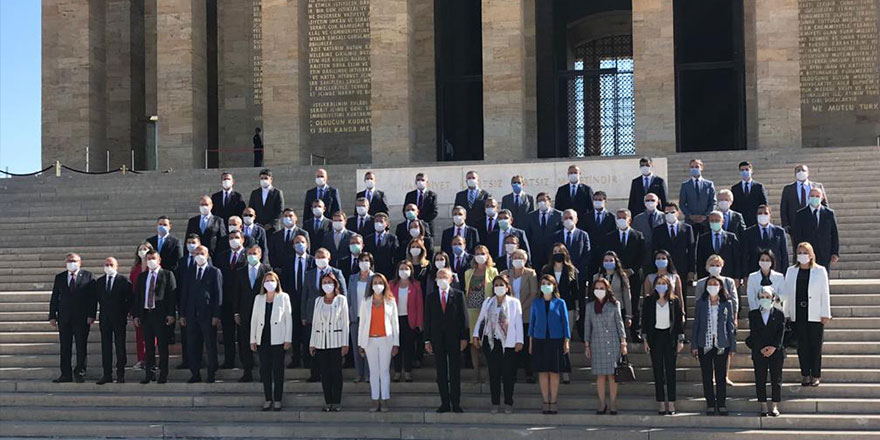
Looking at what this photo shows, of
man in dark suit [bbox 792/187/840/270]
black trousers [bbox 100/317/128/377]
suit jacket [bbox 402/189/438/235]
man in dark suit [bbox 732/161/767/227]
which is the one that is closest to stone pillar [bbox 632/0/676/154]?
man in dark suit [bbox 732/161/767/227]

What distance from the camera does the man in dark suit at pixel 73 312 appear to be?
13.0 meters

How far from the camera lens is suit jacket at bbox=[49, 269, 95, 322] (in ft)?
42.6

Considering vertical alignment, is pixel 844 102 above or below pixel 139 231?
above

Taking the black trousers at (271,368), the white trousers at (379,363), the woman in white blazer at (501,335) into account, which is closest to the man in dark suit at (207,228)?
the black trousers at (271,368)

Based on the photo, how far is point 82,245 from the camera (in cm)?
1855

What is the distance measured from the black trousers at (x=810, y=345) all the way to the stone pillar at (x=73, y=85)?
22.8 m

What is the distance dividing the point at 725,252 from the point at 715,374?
1.91 meters

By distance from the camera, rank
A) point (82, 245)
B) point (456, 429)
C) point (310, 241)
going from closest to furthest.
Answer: point (456, 429) < point (310, 241) < point (82, 245)

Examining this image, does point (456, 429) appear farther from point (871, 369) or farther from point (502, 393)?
point (871, 369)

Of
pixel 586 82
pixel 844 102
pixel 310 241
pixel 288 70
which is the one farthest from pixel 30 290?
pixel 844 102

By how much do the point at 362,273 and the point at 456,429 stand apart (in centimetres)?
214

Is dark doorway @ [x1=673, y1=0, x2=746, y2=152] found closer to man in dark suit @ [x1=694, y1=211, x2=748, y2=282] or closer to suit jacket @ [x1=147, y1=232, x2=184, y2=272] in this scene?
man in dark suit @ [x1=694, y1=211, x2=748, y2=282]

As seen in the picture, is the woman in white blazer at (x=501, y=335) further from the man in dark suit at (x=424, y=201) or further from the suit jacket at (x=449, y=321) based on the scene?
the man in dark suit at (x=424, y=201)

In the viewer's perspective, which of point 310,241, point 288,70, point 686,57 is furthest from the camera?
point 686,57
